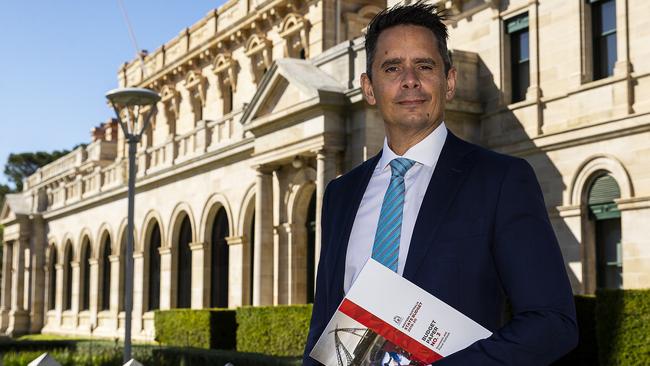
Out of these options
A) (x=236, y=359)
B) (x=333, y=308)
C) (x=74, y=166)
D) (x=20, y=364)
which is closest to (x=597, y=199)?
(x=236, y=359)

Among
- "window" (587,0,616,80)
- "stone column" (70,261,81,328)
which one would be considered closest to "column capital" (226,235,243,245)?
"window" (587,0,616,80)

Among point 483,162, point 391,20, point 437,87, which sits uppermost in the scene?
point 391,20

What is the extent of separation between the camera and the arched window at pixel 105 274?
40.8 meters

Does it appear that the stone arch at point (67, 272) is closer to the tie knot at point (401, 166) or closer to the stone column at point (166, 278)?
the stone column at point (166, 278)

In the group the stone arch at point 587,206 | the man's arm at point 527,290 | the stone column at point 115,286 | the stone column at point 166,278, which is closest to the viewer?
the man's arm at point 527,290

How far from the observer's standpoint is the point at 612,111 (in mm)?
17672

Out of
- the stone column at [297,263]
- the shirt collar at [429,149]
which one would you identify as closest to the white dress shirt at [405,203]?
the shirt collar at [429,149]

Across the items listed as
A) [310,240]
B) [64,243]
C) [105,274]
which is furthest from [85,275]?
[310,240]

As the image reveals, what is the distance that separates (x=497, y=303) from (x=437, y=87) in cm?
66

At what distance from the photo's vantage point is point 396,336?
235 centimetres

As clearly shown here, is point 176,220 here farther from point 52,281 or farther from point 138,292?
point 52,281

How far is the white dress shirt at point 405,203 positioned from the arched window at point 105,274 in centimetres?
3912

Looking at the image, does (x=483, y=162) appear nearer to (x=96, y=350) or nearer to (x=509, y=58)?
(x=509, y=58)

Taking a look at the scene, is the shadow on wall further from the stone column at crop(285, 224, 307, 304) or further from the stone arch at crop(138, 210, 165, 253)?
the stone arch at crop(138, 210, 165, 253)
